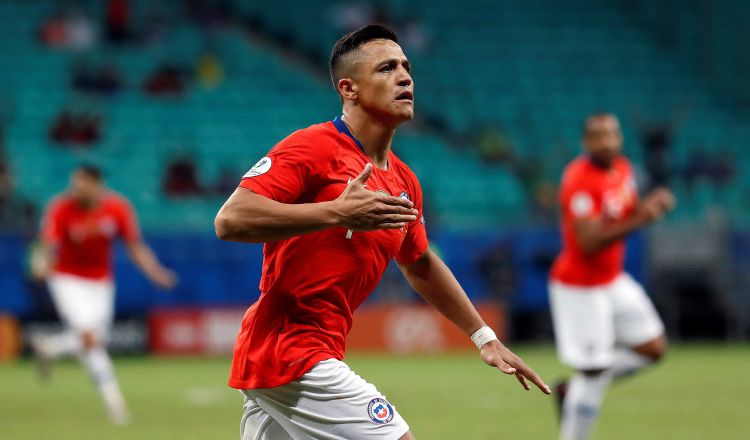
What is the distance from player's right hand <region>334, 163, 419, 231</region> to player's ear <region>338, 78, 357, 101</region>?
2.57ft

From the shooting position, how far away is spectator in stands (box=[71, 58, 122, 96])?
24.9 meters

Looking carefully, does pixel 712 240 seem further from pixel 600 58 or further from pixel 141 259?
pixel 141 259

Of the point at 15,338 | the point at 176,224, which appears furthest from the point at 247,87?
the point at 15,338

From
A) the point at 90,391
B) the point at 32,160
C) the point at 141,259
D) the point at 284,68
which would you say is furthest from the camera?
the point at 284,68

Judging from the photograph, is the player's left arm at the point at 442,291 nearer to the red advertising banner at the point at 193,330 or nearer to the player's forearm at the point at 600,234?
the player's forearm at the point at 600,234

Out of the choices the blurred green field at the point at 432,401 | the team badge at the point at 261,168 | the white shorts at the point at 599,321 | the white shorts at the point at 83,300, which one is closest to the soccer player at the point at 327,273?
the team badge at the point at 261,168

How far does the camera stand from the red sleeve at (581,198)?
925 centimetres

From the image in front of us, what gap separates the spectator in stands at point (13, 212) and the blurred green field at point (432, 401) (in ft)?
6.70

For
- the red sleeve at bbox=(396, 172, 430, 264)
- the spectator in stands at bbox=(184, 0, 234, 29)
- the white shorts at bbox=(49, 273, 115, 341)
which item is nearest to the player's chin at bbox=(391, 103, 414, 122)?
the red sleeve at bbox=(396, 172, 430, 264)

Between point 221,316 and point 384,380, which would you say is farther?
point 221,316

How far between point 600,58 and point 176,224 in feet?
43.2

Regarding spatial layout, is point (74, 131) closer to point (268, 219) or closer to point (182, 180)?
point (182, 180)

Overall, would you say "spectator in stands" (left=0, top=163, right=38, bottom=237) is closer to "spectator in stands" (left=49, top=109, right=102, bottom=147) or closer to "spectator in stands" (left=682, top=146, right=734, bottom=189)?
"spectator in stands" (left=49, top=109, right=102, bottom=147)

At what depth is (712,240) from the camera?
21.1 metres
